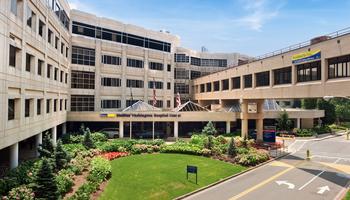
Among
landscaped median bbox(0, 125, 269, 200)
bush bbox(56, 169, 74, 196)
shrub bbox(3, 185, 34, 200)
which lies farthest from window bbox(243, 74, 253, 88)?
shrub bbox(3, 185, 34, 200)

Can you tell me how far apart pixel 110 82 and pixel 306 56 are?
36215 millimetres

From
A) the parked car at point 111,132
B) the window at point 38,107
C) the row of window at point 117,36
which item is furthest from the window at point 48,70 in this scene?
the row of window at point 117,36

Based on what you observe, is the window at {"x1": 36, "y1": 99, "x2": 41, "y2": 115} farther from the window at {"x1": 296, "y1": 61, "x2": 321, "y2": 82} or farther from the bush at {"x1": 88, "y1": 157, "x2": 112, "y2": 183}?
the window at {"x1": 296, "y1": 61, "x2": 321, "y2": 82}

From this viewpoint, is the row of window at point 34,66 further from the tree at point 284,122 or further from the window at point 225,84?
the tree at point 284,122

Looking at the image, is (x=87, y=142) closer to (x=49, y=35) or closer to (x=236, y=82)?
(x=49, y=35)

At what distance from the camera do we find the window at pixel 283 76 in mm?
35375

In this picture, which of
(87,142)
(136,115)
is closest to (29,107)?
(87,142)

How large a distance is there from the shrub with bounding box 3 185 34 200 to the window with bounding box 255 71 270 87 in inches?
1294


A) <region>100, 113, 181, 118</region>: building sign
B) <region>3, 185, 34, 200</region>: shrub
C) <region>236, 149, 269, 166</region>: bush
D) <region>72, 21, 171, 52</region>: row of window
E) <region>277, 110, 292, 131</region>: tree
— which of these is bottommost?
<region>236, 149, 269, 166</region>: bush

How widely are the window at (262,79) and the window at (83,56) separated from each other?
30.5 m

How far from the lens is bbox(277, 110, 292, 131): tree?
58.0 meters

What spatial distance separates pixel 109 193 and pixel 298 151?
31.1 metres

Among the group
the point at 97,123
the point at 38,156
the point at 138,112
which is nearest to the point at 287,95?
the point at 138,112

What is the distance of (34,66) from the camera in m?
27.6
